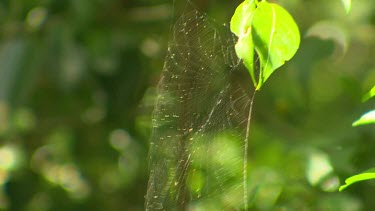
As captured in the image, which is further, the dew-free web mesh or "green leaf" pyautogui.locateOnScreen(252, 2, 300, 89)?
the dew-free web mesh

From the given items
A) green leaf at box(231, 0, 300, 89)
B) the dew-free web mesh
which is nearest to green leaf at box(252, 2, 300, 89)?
green leaf at box(231, 0, 300, 89)

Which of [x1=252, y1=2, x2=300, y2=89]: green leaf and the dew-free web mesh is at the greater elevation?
[x1=252, y1=2, x2=300, y2=89]: green leaf

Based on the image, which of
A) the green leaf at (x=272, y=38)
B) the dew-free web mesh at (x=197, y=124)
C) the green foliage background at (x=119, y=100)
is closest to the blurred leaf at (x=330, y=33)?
the green foliage background at (x=119, y=100)

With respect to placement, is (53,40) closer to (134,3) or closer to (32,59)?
(32,59)

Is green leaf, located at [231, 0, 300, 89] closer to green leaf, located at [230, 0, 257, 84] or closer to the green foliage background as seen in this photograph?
green leaf, located at [230, 0, 257, 84]

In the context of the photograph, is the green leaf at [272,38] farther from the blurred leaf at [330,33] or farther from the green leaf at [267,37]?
the blurred leaf at [330,33]

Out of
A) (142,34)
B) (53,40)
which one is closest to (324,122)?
(142,34)
